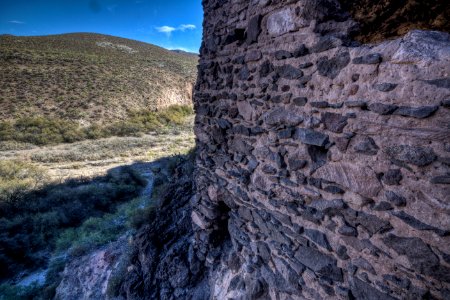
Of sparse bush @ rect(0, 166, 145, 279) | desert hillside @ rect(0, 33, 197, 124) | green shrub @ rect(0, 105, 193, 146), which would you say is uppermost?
desert hillside @ rect(0, 33, 197, 124)

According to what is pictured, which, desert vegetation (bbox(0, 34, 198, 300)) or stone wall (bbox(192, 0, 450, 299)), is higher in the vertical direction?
stone wall (bbox(192, 0, 450, 299))

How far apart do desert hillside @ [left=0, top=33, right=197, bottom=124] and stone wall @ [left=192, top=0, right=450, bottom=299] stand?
69.8 ft

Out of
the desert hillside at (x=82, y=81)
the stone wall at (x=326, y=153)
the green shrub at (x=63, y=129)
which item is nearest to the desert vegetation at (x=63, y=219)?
the stone wall at (x=326, y=153)

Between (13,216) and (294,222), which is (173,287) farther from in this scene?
(13,216)

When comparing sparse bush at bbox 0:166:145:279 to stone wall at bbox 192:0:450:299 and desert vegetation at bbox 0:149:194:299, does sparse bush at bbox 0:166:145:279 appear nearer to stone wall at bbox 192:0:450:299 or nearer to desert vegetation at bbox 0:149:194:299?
desert vegetation at bbox 0:149:194:299

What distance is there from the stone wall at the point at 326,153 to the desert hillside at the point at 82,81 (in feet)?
69.8

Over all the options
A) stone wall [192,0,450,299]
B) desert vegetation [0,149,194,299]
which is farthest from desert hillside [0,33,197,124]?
stone wall [192,0,450,299]

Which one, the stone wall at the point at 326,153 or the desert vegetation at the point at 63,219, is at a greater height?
the stone wall at the point at 326,153

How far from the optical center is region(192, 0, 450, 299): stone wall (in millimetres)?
1496

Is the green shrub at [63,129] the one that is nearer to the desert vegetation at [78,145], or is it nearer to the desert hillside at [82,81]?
the desert vegetation at [78,145]

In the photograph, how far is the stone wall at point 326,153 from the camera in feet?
4.91

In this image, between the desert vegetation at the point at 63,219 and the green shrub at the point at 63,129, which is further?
the green shrub at the point at 63,129

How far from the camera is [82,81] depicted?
25359 mm

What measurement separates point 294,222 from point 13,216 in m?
10.7
